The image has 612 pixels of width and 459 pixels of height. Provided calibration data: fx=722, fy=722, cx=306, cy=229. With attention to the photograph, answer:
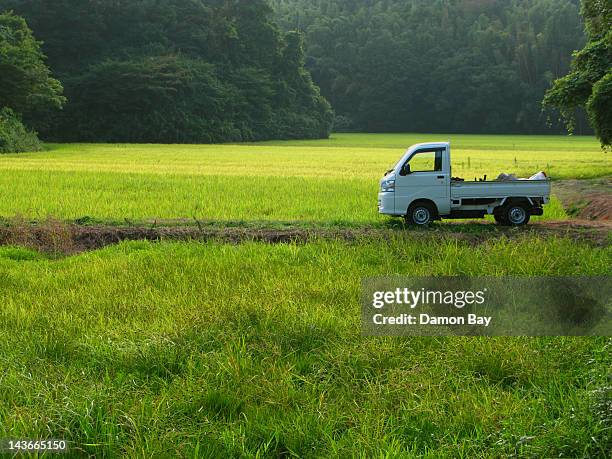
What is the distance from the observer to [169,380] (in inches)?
250

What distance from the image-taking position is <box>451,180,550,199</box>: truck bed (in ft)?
48.4

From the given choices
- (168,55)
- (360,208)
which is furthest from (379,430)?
(168,55)

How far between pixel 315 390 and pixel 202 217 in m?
11.8

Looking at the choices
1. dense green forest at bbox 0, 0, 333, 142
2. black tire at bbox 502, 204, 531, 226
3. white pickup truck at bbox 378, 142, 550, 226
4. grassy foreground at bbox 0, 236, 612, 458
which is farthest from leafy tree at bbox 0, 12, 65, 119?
grassy foreground at bbox 0, 236, 612, 458

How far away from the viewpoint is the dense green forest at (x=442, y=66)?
104375 millimetres

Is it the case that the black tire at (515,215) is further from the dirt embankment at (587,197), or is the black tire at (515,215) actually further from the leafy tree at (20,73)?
the leafy tree at (20,73)

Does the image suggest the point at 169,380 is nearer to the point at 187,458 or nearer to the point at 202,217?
the point at 187,458

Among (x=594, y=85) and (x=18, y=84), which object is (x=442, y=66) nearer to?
(x=18, y=84)

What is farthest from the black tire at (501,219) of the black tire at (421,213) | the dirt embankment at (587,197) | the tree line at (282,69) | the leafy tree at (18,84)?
the leafy tree at (18,84)

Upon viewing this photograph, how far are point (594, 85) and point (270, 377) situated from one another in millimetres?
20251

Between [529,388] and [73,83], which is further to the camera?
[73,83]

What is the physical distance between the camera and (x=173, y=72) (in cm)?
7281

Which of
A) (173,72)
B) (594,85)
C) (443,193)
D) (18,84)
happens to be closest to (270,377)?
(443,193)

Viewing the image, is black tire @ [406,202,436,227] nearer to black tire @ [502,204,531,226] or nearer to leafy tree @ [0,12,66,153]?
black tire @ [502,204,531,226]
